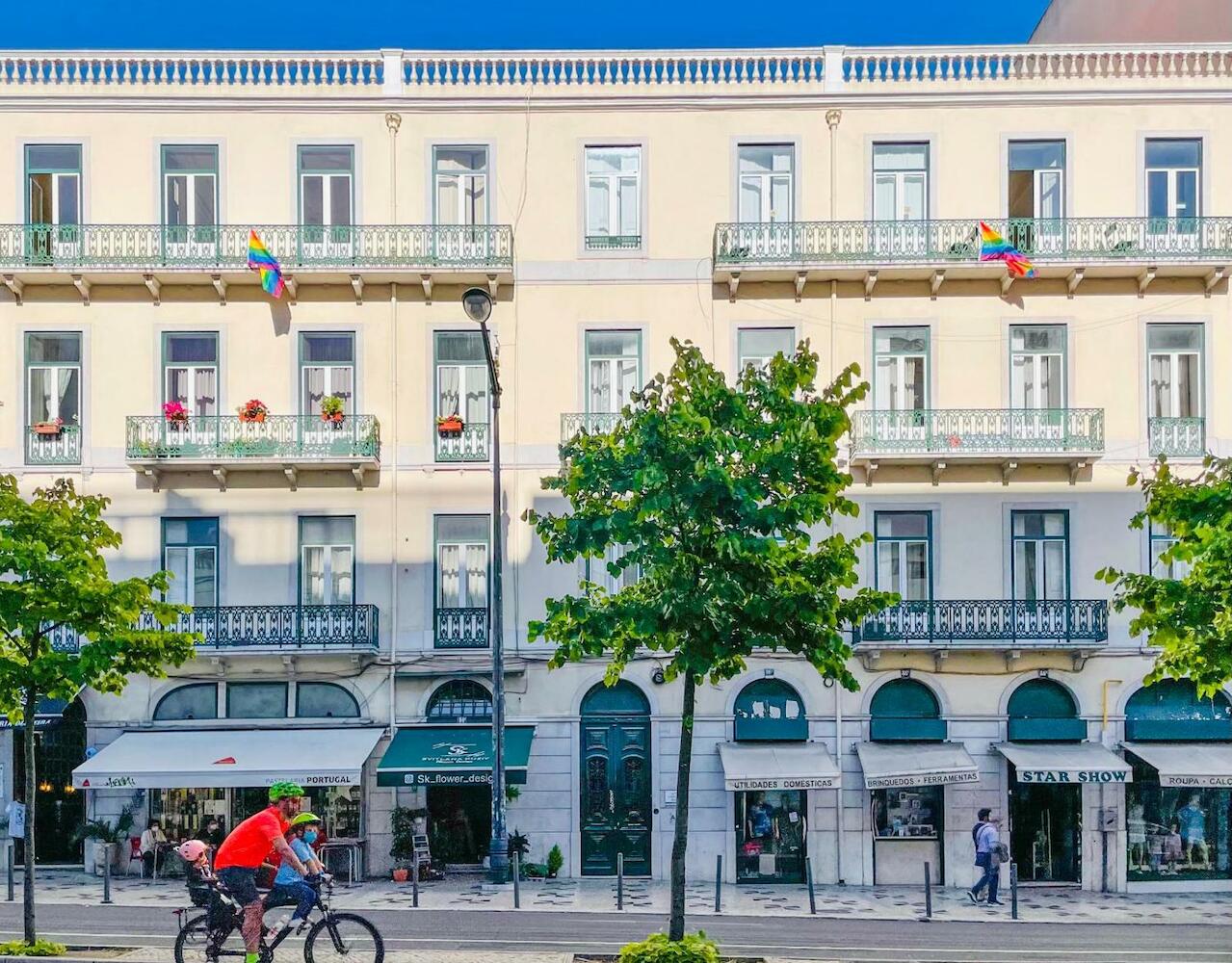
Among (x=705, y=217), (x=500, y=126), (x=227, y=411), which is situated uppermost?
(x=500, y=126)

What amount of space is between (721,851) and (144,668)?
12.1m

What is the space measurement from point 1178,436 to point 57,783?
22.0m

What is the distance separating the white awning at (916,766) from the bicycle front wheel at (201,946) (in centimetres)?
1258

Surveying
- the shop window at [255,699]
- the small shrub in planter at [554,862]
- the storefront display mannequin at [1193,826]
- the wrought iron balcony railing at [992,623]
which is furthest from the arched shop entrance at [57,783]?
the storefront display mannequin at [1193,826]

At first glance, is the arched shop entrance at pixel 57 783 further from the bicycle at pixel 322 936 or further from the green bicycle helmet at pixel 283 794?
the green bicycle helmet at pixel 283 794

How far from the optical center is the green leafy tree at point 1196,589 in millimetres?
15797

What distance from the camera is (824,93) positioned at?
1084 inches

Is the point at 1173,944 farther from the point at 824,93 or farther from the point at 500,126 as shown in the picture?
the point at 500,126

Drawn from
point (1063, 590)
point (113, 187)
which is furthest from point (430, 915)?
point (113, 187)

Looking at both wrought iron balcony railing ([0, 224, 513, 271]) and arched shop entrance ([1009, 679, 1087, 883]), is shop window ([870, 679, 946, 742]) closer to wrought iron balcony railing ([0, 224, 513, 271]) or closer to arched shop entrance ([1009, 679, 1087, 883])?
arched shop entrance ([1009, 679, 1087, 883])

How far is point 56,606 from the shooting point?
56.2ft

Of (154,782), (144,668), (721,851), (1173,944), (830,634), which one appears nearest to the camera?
(830,634)

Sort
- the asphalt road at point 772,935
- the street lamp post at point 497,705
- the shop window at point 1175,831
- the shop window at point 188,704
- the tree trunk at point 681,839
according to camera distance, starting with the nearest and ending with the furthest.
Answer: the tree trunk at point 681,839
the asphalt road at point 772,935
the street lamp post at point 497,705
the shop window at point 1175,831
the shop window at point 188,704

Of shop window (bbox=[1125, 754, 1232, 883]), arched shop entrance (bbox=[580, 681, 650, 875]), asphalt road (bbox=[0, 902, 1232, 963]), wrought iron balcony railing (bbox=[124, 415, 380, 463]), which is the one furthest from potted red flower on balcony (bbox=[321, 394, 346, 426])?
shop window (bbox=[1125, 754, 1232, 883])
